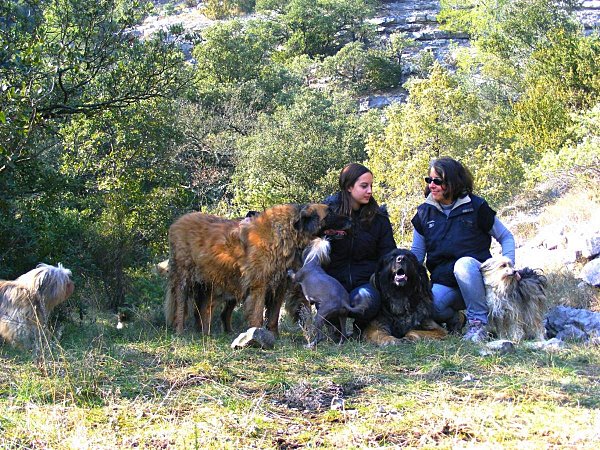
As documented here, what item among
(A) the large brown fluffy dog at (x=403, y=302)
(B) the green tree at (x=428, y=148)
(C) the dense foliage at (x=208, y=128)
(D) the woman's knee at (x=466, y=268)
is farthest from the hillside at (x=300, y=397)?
(B) the green tree at (x=428, y=148)

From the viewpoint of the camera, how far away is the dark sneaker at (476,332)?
244 inches

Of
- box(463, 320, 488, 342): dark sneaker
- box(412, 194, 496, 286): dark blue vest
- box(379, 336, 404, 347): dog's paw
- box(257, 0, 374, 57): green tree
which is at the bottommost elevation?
box(463, 320, 488, 342): dark sneaker

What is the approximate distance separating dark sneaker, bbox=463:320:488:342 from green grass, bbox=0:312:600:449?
44 cm

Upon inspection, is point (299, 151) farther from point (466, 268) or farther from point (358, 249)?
point (466, 268)

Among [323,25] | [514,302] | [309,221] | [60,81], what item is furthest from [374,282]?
[323,25]

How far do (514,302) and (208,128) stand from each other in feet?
79.2

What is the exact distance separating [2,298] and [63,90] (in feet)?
10.2

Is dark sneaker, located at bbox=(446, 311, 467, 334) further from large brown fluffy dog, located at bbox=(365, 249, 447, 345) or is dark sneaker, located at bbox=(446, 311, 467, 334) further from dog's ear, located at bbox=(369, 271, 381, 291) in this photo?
dog's ear, located at bbox=(369, 271, 381, 291)

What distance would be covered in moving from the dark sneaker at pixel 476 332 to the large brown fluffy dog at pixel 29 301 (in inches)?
155

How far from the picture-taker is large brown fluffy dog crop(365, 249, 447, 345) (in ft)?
21.0

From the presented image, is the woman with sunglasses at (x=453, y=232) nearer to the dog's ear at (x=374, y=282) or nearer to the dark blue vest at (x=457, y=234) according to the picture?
the dark blue vest at (x=457, y=234)

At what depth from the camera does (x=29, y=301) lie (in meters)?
6.47

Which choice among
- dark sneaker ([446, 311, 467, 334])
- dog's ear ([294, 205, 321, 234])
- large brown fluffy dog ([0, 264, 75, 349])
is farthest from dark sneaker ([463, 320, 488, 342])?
large brown fluffy dog ([0, 264, 75, 349])

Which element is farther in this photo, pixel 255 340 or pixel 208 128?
pixel 208 128
